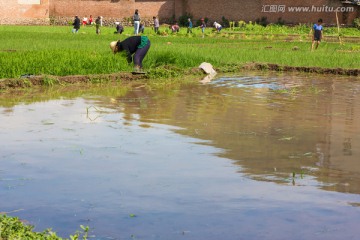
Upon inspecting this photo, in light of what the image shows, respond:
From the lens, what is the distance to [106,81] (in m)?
14.1

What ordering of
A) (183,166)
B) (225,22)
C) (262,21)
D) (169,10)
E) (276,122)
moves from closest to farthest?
(183,166) → (276,122) → (262,21) → (225,22) → (169,10)

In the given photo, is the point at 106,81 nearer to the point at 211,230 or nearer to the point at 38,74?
the point at 38,74

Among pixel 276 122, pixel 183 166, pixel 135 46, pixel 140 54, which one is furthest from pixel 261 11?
pixel 183 166

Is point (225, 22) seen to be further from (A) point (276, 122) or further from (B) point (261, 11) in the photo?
(A) point (276, 122)

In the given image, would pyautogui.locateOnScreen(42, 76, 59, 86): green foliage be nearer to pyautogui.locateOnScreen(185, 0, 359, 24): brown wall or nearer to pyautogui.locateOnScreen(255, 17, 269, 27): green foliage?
pyautogui.locateOnScreen(185, 0, 359, 24): brown wall

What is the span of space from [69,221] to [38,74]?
9122mm

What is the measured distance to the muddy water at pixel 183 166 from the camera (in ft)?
15.9

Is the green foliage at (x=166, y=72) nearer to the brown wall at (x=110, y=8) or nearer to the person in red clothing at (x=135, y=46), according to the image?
the person in red clothing at (x=135, y=46)

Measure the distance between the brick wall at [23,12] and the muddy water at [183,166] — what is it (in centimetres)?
3778

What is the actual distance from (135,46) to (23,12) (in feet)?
116

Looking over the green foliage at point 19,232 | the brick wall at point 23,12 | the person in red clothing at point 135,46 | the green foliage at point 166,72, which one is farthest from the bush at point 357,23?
the green foliage at point 19,232

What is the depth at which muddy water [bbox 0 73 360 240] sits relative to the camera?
483cm

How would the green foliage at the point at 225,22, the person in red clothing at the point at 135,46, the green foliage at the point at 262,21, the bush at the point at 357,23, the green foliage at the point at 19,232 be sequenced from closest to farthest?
the green foliage at the point at 19,232
the person in red clothing at the point at 135,46
the bush at the point at 357,23
the green foliage at the point at 262,21
the green foliage at the point at 225,22

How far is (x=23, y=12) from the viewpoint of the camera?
159 feet
